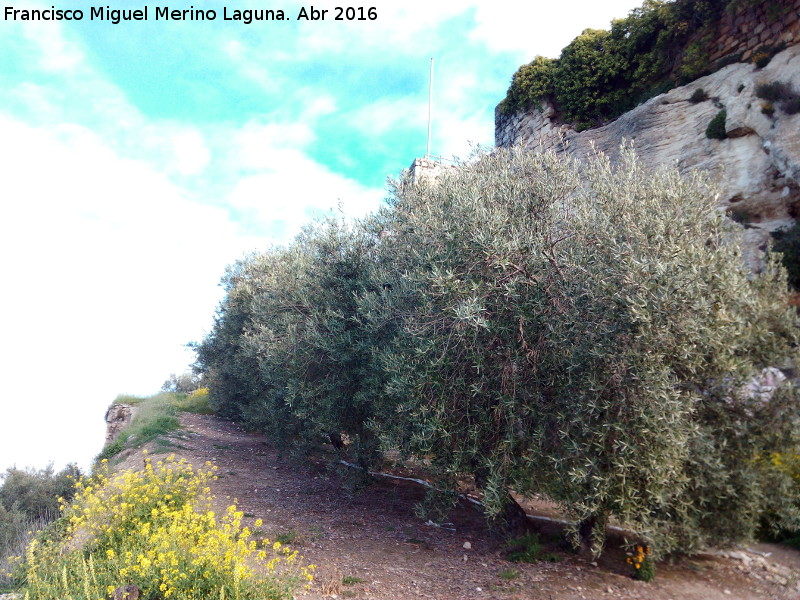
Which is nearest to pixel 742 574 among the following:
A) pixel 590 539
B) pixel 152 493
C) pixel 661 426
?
pixel 590 539

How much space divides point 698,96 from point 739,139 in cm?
259

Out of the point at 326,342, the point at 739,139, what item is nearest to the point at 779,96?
the point at 739,139

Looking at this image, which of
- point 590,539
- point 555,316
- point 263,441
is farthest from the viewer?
point 263,441

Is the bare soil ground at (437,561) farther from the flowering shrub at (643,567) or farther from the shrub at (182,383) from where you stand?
the shrub at (182,383)

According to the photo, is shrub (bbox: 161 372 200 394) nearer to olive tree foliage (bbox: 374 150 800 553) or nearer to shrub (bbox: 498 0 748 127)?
shrub (bbox: 498 0 748 127)

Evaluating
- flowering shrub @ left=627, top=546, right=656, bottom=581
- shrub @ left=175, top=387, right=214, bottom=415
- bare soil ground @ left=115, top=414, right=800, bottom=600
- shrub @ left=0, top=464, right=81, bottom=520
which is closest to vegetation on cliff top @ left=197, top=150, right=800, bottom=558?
flowering shrub @ left=627, top=546, right=656, bottom=581

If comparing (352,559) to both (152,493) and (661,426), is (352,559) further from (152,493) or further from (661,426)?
(661,426)

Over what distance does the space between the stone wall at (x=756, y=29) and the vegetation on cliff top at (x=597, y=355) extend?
1127 centimetres

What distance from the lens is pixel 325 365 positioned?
987 centimetres

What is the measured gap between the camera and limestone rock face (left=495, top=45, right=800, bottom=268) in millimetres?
13383

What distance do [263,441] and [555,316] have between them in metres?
14.7

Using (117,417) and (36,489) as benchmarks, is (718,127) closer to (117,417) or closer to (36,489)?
(36,489)

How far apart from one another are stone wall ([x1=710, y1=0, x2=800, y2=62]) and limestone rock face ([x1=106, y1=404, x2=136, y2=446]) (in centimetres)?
2699

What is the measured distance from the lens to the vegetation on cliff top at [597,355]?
593 centimetres
